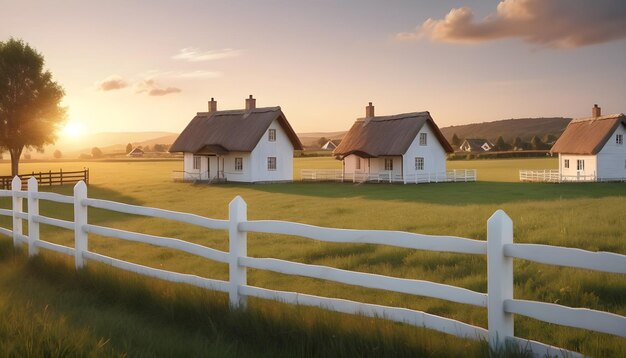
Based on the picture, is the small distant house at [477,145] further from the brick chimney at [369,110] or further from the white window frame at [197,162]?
the white window frame at [197,162]

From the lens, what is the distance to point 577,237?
13.6 metres

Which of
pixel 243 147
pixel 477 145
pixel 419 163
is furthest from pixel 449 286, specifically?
pixel 477 145

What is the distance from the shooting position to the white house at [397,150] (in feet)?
165

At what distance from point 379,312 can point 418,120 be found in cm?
4690

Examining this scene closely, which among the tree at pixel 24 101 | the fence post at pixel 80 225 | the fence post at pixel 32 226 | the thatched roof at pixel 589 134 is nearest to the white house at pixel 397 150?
the thatched roof at pixel 589 134

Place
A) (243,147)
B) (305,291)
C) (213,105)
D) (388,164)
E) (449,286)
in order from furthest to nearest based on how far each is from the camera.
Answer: (213,105), (388,164), (243,147), (305,291), (449,286)

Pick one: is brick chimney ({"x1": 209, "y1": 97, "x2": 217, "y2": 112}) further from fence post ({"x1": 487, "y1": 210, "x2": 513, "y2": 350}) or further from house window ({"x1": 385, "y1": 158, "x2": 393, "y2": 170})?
fence post ({"x1": 487, "y1": 210, "x2": 513, "y2": 350})

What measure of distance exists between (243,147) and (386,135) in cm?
1214

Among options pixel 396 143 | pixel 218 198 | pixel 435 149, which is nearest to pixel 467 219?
pixel 218 198

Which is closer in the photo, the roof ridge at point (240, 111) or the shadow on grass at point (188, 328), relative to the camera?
the shadow on grass at point (188, 328)

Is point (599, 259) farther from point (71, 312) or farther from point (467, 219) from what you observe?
point (467, 219)

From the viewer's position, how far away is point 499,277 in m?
4.87

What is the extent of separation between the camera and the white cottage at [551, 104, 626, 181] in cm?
5125

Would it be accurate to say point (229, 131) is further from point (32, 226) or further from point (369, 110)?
point (32, 226)
